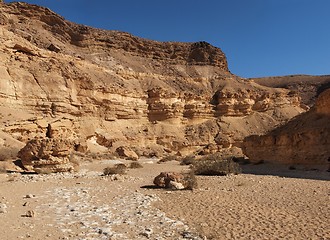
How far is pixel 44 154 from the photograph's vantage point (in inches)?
691

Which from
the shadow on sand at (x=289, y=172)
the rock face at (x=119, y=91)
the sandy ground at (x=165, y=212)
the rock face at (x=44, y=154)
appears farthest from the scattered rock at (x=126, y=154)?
the sandy ground at (x=165, y=212)

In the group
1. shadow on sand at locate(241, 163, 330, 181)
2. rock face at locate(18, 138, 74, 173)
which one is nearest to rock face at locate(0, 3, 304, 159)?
rock face at locate(18, 138, 74, 173)

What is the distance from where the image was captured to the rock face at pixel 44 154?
17312 mm

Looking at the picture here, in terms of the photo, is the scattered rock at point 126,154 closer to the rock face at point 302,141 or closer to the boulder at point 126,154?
the boulder at point 126,154

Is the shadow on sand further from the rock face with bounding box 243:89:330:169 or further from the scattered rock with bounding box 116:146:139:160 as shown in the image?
the scattered rock with bounding box 116:146:139:160

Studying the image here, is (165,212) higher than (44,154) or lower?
lower

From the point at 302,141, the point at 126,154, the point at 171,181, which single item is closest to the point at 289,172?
the point at 302,141

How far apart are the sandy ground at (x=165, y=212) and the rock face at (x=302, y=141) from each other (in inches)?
303

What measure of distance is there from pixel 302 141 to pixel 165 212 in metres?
15.8

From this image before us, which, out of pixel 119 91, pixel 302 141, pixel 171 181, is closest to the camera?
pixel 171 181

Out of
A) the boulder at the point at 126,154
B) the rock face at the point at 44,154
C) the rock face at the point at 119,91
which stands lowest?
the boulder at the point at 126,154

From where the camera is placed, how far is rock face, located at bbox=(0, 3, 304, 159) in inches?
1539

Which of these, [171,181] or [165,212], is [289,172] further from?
[165,212]

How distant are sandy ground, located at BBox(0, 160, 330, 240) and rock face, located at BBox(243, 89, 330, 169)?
771cm
